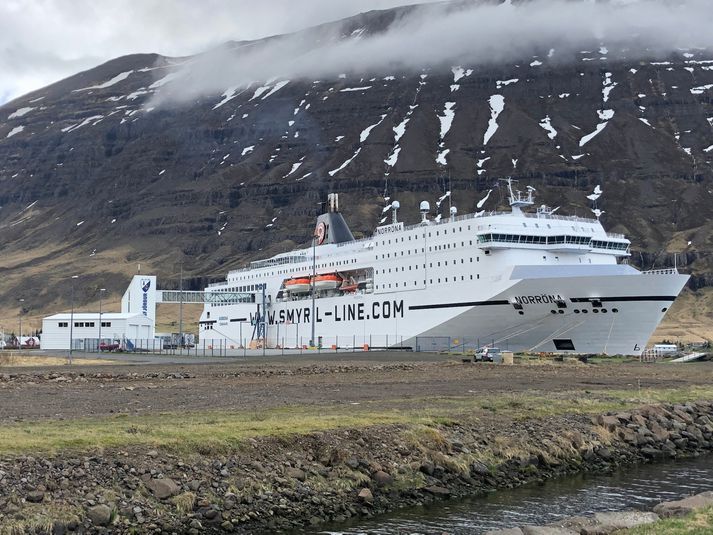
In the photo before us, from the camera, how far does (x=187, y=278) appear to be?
573 feet

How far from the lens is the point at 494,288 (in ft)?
182

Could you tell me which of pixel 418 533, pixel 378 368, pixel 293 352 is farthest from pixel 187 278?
pixel 418 533

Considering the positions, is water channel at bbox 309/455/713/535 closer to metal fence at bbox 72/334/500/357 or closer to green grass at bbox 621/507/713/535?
green grass at bbox 621/507/713/535

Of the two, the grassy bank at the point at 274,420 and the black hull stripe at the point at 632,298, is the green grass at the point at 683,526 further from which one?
the black hull stripe at the point at 632,298

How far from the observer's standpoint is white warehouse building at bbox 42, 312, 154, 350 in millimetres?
88625

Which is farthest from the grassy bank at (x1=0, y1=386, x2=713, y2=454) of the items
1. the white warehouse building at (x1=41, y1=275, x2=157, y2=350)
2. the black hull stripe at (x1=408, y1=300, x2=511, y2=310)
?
the white warehouse building at (x1=41, y1=275, x2=157, y2=350)

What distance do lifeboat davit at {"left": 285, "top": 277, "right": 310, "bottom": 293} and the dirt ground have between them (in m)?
36.7

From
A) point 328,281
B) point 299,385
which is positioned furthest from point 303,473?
point 328,281

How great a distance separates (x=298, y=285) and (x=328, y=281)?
218 inches

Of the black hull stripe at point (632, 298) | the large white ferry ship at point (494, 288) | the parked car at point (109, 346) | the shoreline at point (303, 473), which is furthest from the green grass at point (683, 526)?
the parked car at point (109, 346)

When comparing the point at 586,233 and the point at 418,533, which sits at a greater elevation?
the point at 586,233

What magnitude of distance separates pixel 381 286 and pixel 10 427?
169ft

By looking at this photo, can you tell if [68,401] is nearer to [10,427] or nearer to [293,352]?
[10,427]

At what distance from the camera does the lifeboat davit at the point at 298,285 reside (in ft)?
258
